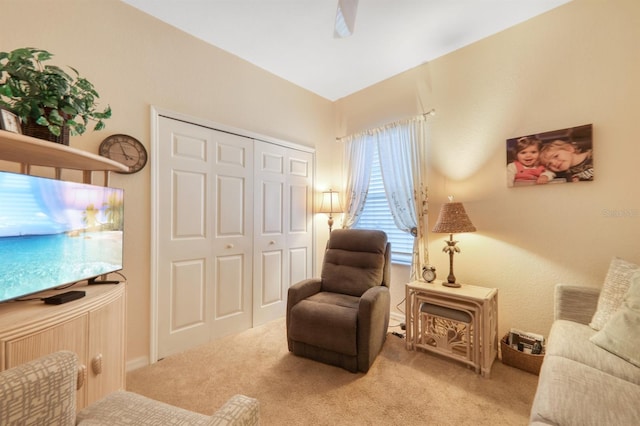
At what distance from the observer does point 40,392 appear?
68cm

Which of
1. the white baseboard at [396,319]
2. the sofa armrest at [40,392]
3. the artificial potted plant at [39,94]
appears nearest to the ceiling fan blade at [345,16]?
the artificial potted plant at [39,94]

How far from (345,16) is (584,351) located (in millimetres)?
2203

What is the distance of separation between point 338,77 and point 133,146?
89.0 inches

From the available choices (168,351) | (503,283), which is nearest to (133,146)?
(168,351)

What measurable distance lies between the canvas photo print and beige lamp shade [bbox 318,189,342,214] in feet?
5.89

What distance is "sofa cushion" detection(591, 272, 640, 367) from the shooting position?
48.1 inches

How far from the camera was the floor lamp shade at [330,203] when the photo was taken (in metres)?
3.30

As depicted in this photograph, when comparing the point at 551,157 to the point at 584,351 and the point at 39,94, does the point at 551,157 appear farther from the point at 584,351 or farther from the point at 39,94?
the point at 39,94

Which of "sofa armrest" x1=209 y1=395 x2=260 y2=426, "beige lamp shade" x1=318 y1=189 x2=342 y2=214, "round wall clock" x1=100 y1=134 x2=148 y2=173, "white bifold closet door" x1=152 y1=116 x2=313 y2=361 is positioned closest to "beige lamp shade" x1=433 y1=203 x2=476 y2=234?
"beige lamp shade" x1=318 y1=189 x2=342 y2=214

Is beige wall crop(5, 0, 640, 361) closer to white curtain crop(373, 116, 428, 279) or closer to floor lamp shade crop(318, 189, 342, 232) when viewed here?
white curtain crop(373, 116, 428, 279)

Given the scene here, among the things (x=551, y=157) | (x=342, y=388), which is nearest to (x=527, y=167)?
(x=551, y=157)

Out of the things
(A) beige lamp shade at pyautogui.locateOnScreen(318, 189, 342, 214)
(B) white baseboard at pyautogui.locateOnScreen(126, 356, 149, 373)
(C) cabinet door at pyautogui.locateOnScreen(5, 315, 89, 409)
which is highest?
(A) beige lamp shade at pyautogui.locateOnScreen(318, 189, 342, 214)

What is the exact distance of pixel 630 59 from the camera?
1.75 meters

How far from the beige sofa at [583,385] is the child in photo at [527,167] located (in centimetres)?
110
